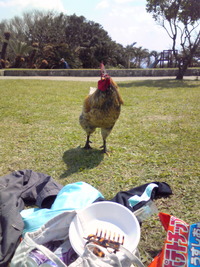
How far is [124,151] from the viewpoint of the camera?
12.9 feet

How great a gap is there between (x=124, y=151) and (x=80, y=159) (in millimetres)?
794

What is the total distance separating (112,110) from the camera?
3.41 metres

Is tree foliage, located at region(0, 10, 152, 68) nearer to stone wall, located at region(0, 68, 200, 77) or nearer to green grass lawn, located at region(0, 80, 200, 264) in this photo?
stone wall, located at region(0, 68, 200, 77)

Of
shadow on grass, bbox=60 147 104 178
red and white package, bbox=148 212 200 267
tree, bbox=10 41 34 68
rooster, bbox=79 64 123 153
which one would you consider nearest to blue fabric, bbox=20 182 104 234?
shadow on grass, bbox=60 147 104 178

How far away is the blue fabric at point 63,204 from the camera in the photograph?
206cm

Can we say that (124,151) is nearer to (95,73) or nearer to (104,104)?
(104,104)


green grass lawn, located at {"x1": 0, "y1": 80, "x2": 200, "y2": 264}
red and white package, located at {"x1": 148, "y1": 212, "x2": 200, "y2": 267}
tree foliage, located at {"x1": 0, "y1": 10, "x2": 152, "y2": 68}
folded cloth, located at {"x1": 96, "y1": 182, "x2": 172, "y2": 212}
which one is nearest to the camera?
red and white package, located at {"x1": 148, "y1": 212, "x2": 200, "y2": 267}

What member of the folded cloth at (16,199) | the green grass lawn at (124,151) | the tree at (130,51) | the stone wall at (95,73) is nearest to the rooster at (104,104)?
the green grass lawn at (124,151)

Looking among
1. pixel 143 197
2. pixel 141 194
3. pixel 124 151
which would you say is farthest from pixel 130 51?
pixel 143 197

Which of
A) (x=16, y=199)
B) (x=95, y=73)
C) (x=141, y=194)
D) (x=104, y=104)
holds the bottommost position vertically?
(x=141, y=194)

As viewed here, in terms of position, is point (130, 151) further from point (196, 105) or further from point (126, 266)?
point (196, 105)

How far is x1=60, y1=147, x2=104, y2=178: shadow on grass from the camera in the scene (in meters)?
3.38

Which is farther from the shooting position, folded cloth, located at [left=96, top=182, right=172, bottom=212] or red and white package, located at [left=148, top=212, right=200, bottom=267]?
folded cloth, located at [left=96, top=182, right=172, bottom=212]

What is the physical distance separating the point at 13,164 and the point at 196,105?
5.83m
